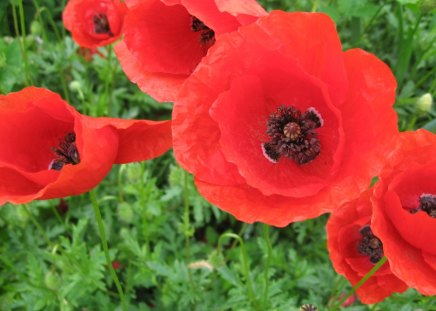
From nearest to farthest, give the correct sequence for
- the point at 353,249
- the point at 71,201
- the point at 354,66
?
the point at 354,66
the point at 353,249
the point at 71,201

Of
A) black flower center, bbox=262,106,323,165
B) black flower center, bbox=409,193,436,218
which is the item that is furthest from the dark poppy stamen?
black flower center, bbox=262,106,323,165

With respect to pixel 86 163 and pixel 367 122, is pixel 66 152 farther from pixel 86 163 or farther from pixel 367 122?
pixel 367 122

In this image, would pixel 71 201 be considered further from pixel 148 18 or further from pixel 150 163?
pixel 148 18

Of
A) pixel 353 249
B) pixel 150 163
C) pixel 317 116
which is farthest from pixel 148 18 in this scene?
pixel 150 163

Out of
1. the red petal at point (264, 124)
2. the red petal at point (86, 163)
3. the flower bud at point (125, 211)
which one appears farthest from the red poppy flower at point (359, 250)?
the flower bud at point (125, 211)

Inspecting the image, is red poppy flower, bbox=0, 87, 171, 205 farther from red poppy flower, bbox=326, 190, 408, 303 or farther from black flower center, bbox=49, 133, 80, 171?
red poppy flower, bbox=326, 190, 408, 303

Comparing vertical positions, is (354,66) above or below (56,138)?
above
